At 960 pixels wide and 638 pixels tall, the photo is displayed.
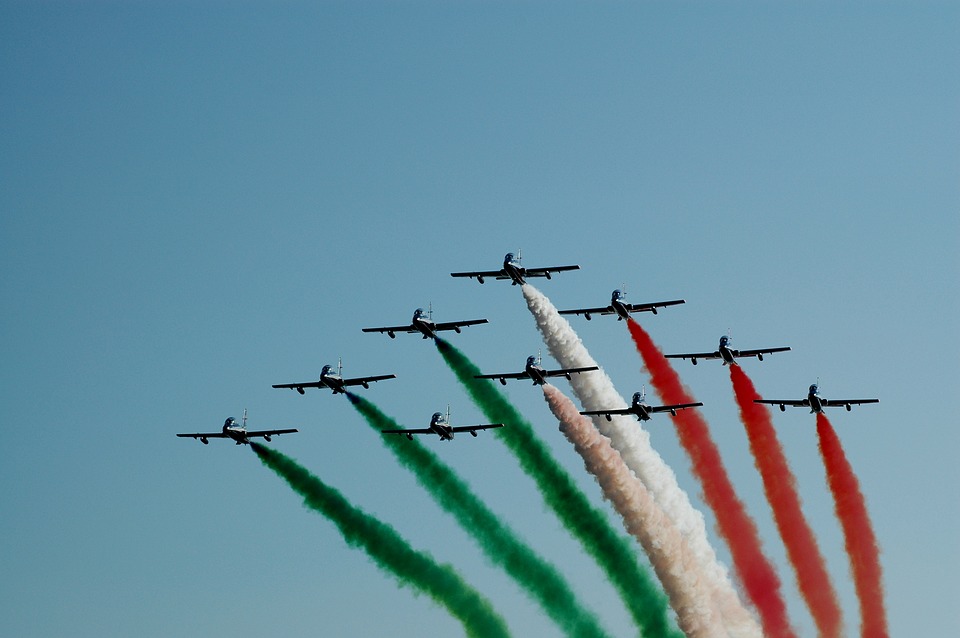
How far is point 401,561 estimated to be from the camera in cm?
12438

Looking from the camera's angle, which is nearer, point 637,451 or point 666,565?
point 666,565

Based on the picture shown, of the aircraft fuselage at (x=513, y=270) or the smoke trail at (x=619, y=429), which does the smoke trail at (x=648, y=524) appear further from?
the aircraft fuselage at (x=513, y=270)

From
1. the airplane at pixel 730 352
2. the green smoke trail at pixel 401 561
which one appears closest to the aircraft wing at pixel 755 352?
the airplane at pixel 730 352

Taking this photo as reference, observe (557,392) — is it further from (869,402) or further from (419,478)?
(869,402)

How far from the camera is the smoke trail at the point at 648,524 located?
120 m

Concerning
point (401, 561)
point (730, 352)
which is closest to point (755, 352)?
point (730, 352)

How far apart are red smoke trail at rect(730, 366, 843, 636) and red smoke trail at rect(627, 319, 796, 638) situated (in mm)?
2096

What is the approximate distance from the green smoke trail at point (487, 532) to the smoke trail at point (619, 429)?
1083 centimetres

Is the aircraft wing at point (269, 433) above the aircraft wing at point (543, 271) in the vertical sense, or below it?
below

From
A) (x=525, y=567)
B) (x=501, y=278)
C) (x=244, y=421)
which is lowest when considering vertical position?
(x=525, y=567)

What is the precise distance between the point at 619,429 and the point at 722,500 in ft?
34.0

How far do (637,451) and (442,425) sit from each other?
16258 mm

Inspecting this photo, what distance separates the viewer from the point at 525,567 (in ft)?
404

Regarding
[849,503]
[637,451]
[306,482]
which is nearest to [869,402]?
[849,503]
